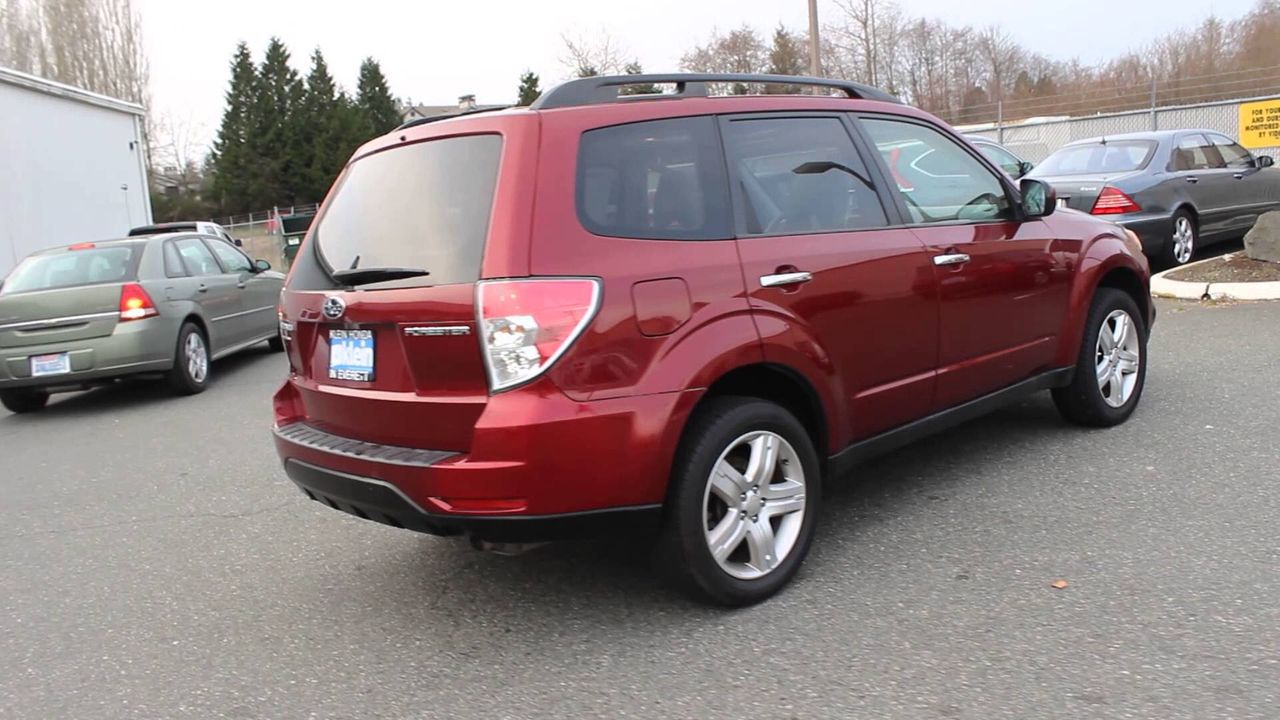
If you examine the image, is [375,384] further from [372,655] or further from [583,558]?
[583,558]

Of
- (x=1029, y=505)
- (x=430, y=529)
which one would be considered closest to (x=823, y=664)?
(x=430, y=529)

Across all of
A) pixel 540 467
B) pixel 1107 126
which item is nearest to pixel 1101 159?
pixel 540 467

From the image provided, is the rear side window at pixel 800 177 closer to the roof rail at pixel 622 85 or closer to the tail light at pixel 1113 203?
the roof rail at pixel 622 85

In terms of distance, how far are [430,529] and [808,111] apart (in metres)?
2.19

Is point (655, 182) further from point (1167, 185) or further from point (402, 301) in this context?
point (1167, 185)

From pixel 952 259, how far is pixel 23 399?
8223mm

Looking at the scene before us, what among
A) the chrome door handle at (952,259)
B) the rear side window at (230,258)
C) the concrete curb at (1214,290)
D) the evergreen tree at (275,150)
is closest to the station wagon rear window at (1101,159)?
the concrete curb at (1214,290)

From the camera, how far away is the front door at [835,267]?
3586 mm

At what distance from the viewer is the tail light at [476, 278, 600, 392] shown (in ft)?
9.86

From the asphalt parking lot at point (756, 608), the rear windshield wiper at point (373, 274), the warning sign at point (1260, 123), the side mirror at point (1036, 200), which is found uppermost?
the warning sign at point (1260, 123)

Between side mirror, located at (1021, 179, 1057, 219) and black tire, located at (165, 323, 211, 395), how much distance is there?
7.16m

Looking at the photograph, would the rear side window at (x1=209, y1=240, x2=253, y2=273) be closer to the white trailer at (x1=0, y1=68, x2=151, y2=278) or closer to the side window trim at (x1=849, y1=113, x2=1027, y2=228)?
the side window trim at (x1=849, y1=113, x2=1027, y2=228)

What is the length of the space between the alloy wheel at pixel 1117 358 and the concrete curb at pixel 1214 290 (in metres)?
4.32

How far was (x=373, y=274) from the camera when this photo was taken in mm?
3412
